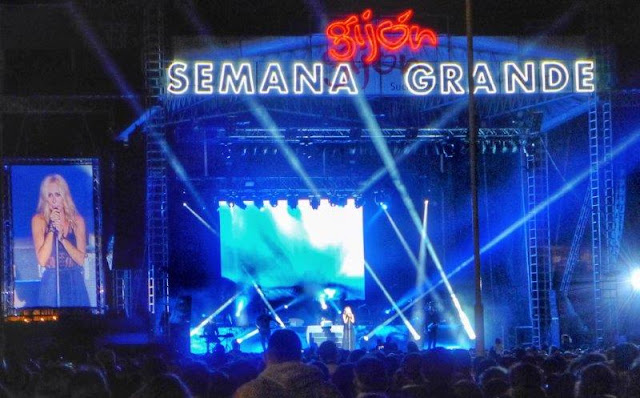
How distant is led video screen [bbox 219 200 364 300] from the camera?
27.9 m

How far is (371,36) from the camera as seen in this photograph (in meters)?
23.2

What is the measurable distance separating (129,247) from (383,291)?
31.6 feet

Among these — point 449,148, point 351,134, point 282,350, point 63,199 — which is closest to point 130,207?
point 63,199

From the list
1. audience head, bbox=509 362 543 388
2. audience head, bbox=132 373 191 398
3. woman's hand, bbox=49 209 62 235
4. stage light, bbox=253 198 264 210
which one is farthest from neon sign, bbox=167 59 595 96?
audience head, bbox=132 373 191 398

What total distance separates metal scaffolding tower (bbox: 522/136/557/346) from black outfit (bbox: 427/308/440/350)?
266 cm

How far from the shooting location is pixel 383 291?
29.0 meters

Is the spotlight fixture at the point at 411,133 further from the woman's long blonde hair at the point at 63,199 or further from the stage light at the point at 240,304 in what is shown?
the woman's long blonde hair at the point at 63,199

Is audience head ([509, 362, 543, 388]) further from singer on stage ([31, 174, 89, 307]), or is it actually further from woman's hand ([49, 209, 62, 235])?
woman's hand ([49, 209, 62, 235])

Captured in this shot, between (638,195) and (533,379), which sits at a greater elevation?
(638,195)

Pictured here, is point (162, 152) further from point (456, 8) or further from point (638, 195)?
point (638, 195)

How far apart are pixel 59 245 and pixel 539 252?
10.9 metres

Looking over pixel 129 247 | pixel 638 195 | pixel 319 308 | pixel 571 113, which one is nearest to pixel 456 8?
pixel 571 113

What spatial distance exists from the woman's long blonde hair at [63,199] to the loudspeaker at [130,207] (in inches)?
53.5

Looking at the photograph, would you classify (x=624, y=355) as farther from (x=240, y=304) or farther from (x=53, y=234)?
(x=240, y=304)
